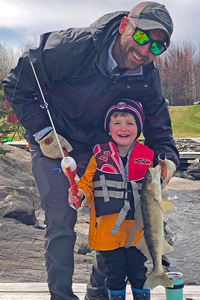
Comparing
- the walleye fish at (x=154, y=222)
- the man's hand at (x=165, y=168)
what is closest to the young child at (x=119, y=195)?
the man's hand at (x=165, y=168)

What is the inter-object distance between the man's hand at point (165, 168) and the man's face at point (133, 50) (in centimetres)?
80

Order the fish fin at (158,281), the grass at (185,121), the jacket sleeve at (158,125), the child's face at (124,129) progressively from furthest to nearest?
1. the grass at (185,121)
2. the jacket sleeve at (158,125)
3. the child's face at (124,129)
4. the fish fin at (158,281)

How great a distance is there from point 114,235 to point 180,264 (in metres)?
4.42

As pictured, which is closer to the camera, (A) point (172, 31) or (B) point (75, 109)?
(A) point (172, 31)

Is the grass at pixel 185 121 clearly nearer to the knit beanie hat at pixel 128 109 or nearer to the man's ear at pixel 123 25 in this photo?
the knit beanie hat at pixel 128 109

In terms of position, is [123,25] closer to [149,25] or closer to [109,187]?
[149,25]

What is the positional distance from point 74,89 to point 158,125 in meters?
0.86

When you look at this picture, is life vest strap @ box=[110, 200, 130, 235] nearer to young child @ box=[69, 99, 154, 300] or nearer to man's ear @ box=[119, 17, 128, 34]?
young child @ box=[69, 99, 154, 300]

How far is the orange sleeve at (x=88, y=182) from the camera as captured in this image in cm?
275

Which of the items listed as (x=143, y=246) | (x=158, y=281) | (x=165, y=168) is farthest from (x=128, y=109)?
(x=158, y=281)

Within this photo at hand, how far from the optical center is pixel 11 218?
21.7 ft

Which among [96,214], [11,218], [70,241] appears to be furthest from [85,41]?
[11,218]

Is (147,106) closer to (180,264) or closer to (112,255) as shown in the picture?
(112,255)

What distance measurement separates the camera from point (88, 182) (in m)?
2.81
